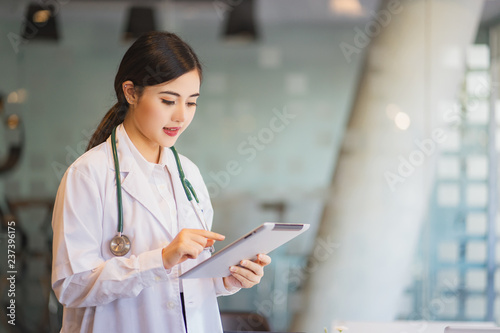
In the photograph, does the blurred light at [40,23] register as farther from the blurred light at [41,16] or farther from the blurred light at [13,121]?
the blurred light at [13,121]

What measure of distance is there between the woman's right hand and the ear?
0.44m

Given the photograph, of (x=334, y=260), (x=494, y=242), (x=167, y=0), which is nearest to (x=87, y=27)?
(x=167, y=0)

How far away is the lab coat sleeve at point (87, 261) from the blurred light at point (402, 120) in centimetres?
293

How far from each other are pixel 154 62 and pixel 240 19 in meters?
2.54

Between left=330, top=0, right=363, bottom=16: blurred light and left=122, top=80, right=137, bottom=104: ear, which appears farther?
left=330, top=0, right=363, bottom=16: blurred light

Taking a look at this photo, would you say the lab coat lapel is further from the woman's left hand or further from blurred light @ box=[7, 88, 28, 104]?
blurred light @ box=[7, 88, 28, 104]

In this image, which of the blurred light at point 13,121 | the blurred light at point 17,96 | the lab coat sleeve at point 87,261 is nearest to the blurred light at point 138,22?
the blurred light at point 17,96

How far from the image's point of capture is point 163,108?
5.35 ft

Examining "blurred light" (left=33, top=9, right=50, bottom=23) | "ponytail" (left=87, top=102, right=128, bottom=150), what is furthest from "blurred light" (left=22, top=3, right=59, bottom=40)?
"ponytail" (left=87, top=102, right=128, bottom=150)

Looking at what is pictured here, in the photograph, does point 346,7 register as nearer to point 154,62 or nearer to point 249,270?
point 154,62

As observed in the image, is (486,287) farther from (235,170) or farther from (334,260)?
(235,170)

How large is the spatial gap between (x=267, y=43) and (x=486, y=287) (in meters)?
2.30

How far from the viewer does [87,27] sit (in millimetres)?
4043

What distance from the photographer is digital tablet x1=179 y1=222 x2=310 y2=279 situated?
4.55 ft
